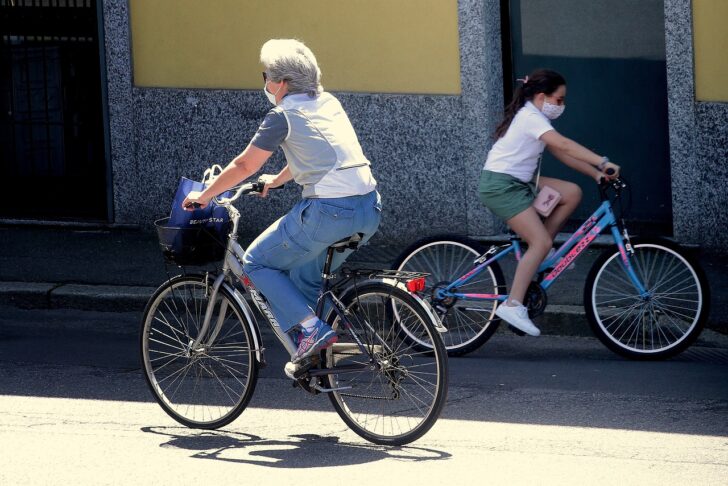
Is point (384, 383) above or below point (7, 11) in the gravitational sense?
below

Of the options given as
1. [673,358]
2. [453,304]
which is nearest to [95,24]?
[453,304]

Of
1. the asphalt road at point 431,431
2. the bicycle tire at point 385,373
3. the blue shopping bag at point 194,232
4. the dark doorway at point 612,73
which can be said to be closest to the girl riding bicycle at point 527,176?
the asphalt road at point 431,431

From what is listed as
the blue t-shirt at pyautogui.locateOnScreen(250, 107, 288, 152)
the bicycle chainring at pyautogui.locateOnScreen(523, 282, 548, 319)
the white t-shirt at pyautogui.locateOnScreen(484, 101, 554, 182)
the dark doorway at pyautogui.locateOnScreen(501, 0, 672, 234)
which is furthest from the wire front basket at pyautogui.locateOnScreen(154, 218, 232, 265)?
the dark doorway at pyautogui.locateOnScreen(501, 0, 672, 234)

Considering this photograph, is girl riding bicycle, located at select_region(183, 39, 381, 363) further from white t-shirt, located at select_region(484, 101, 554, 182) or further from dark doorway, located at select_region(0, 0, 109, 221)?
dark doorway, located at select_region(0, 0, 109, 221)

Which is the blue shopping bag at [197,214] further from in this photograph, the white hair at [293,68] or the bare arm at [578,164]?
the bare arm at [578,164]

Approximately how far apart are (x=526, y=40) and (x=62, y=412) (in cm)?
560

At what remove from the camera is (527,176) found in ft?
25.6

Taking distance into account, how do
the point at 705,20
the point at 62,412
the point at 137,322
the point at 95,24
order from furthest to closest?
the point at 95,24, the point at 705,20, the point at 137,322, the point at 62,412

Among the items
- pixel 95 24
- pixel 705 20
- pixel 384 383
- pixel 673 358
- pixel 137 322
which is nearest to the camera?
pixel 384 383

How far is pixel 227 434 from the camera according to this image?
6.47 meters

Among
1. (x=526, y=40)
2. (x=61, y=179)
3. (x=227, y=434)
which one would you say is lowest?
(x=227, y=434)

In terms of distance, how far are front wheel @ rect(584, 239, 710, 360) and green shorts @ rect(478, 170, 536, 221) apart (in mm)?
530

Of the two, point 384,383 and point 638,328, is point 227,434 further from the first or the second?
point 638,328

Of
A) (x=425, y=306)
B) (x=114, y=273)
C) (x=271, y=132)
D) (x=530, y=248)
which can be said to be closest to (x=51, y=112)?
(x=114, y=273)
